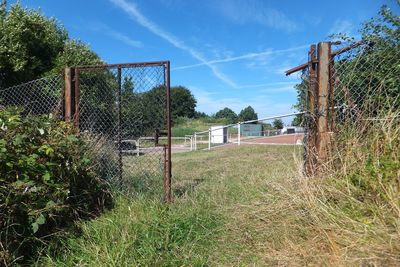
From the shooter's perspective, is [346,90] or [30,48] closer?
[346,90]

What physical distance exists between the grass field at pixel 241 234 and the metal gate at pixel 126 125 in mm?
531

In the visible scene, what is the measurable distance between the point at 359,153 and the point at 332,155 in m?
0.43

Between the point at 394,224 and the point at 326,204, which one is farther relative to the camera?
the point at 326,204

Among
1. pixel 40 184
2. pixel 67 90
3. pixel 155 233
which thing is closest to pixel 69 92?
pixel 67 90

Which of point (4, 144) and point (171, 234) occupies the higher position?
point (4, 144)

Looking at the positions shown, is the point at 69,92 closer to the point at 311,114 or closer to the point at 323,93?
the point at 311,114

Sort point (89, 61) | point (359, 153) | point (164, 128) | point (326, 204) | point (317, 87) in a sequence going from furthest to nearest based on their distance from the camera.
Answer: point (89, 61)
point (164, 128)
point (317, 87)
point (359, 153)
point (326, 204)

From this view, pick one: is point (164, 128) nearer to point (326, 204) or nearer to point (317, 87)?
point (317, 87)

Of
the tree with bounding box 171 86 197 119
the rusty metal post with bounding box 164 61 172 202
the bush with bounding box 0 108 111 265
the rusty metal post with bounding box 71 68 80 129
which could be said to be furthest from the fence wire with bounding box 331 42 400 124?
the tree with bounding box 171 86 197 119

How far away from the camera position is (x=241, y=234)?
3654 mm

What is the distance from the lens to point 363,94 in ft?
13.4

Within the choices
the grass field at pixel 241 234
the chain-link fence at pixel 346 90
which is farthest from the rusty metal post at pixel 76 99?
the chain-link fence at pixel 346 90

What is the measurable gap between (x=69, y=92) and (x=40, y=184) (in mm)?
1930

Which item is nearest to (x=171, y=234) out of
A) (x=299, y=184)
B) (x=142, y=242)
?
(x=142, y=242)
